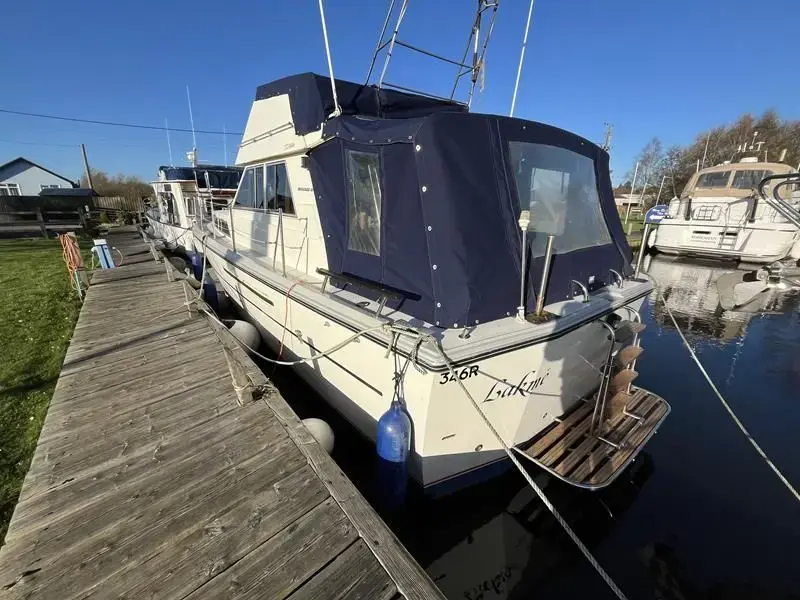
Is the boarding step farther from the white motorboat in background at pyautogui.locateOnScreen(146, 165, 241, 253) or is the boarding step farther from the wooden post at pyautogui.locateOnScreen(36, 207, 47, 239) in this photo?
the wooden post at pyautogui.locateOnScreen(36, 207, 47, 239)

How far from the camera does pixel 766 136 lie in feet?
125

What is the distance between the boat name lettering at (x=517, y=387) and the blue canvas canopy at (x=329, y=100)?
2.86m

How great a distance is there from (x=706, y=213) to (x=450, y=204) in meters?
17.7

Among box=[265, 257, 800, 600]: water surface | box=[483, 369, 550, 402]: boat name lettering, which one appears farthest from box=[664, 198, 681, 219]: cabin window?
box=[483, 369, 550, 402]: boat name lettering

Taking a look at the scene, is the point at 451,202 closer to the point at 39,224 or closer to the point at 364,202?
the point at 364,202

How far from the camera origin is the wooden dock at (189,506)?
174cm

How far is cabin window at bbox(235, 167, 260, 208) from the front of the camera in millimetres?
5098

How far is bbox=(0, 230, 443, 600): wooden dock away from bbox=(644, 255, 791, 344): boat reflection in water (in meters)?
6.89

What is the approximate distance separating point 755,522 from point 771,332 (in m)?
6.17

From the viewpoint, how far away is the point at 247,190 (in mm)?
5332

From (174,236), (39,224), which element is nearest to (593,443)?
(174,236)

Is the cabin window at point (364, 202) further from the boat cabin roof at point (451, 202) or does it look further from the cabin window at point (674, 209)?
the cabin window at point (674, 209)

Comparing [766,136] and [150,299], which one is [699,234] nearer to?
[150,299]

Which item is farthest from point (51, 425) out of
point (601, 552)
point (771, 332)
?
point (771, 332)
